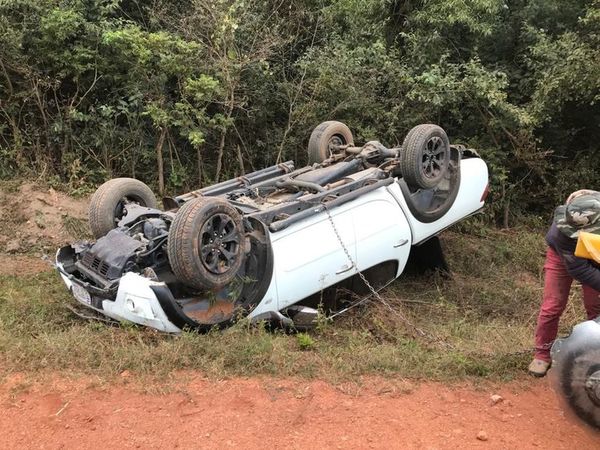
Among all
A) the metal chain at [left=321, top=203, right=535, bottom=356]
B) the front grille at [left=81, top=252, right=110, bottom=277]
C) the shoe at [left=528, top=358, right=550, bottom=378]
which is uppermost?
the front grille at [left=81, top=252, right=110, bottom=277]

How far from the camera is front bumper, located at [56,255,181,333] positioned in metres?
4.36

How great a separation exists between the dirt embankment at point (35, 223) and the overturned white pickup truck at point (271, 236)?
2064mm

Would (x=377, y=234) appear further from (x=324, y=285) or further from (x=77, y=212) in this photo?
(x=77, y=212)

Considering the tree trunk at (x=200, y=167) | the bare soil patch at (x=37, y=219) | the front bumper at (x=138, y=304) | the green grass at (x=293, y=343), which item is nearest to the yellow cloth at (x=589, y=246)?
the green grass at (x=293, y=343)

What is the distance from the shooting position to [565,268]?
155 inches

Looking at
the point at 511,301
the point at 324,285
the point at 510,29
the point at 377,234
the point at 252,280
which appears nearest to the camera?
the point at 252,280

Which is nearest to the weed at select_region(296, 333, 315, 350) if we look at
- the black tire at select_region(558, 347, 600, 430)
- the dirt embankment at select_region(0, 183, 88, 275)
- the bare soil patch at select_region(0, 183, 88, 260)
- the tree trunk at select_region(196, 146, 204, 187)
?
the black tire at select_region(558, 347, 600, 430)

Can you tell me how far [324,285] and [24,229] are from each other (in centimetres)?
431

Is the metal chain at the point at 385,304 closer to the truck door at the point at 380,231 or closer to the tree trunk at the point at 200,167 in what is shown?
the truck door at the point at 380,231

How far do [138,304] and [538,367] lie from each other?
9.70ft

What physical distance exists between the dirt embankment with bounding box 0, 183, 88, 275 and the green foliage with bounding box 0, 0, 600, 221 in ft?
2.15

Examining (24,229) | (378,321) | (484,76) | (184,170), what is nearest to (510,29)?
(484,76)

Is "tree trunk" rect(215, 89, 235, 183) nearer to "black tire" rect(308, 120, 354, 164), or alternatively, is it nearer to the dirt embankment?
"black tire" rect(308, 120, 354, 164)

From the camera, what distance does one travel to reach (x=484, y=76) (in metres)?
8.64
